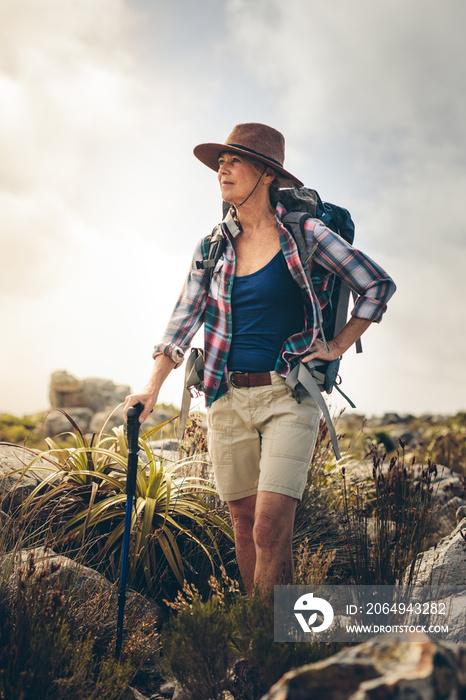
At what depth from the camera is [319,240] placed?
123 inches

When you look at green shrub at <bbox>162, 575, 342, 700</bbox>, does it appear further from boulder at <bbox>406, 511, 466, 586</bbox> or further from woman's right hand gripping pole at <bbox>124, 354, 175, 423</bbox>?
boulder at <bbox>406, 511, 466, 586</bbox>

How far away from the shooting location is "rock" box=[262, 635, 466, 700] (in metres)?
1.44

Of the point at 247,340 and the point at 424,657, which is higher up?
the point at 247,340

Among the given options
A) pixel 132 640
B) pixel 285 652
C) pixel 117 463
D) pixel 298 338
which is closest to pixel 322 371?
pixel 298 338

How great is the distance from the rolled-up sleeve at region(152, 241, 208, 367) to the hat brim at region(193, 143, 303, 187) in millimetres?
634

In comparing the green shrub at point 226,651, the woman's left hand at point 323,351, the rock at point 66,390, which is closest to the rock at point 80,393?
the rock at point 66,390

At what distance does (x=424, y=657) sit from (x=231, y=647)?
3.58 ft

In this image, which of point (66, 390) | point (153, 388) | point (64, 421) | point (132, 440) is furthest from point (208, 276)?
point (66, 390)

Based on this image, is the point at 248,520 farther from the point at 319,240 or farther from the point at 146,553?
the point at 319,240

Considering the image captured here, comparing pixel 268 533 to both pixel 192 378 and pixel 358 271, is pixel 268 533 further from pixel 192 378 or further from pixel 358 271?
pixel 358 271

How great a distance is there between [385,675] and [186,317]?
2.19m

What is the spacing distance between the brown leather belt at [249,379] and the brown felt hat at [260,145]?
1.17 m

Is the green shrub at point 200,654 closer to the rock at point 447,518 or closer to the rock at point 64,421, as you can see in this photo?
the rock at point 447,518

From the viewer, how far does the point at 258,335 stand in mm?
3098
